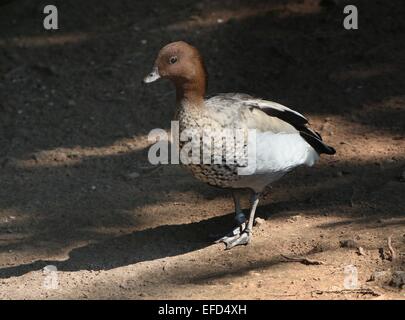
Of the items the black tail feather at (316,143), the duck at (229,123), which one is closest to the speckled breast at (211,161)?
the duck at (229,123)

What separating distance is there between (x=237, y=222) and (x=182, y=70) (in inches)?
49.0

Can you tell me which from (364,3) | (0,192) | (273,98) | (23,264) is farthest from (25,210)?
(364,3)

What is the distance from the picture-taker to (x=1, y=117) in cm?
869

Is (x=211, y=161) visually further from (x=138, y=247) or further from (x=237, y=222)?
(x=138, y=247)

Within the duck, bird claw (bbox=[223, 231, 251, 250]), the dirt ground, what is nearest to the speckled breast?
the duck

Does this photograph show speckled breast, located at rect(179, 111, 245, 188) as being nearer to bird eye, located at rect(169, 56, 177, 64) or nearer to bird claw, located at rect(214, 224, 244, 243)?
bird eye, located at rect(169, 56, 177, 64)

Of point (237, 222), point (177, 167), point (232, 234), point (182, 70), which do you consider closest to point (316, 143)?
point (237, 222)

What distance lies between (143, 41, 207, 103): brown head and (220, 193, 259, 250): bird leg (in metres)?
0.90

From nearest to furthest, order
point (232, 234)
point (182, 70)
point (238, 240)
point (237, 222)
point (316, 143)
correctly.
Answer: point (182, 70), point (238, 240), point (232, 234), point (237, 222), point (316, 143)

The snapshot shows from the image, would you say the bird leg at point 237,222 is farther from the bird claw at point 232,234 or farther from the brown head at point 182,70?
the brown head at point 182,70

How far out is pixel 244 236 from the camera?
6367mm

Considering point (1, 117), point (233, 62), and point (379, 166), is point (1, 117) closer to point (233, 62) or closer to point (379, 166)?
point (233, 62)

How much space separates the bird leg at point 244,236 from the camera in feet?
20.8

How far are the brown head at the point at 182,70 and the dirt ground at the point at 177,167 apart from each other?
1125 millimetres
